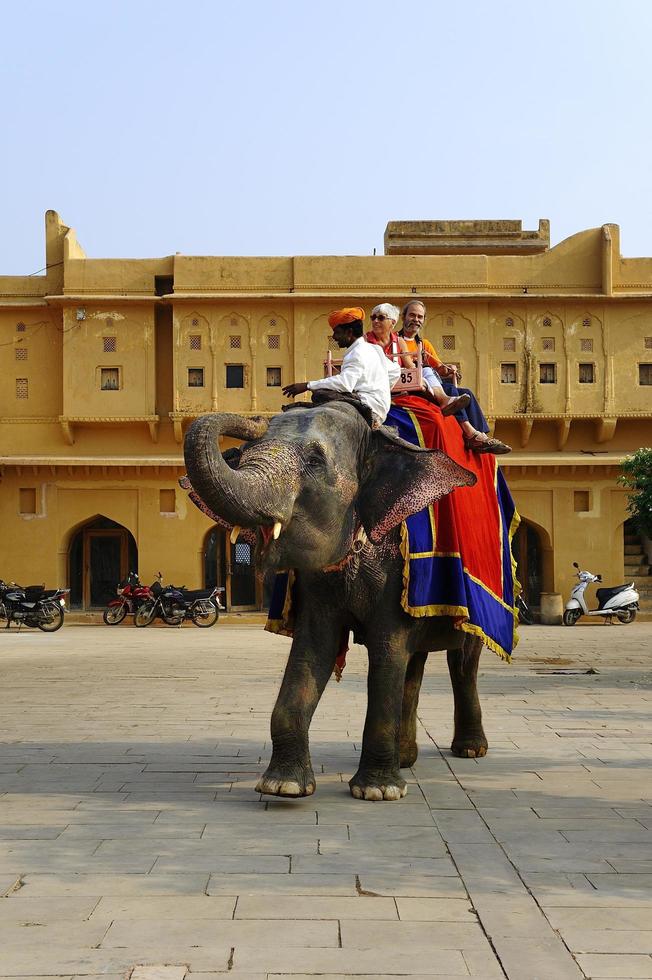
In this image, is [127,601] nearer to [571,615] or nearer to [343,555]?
[571,615]

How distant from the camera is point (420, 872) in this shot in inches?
176

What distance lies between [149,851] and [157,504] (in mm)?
24131

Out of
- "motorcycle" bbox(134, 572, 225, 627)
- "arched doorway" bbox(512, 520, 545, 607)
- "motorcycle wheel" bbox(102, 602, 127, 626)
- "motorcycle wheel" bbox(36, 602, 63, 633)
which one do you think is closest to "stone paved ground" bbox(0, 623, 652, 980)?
"motorcycle wheel" bbox(36, 602, 63, 633)

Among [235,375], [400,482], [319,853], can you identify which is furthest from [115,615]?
[319,853]

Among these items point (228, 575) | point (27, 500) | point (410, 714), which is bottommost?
point (228, 575)

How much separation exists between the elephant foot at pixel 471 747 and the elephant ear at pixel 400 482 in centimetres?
195

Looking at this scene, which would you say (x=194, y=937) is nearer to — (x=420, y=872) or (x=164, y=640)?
(x=420, y=872)

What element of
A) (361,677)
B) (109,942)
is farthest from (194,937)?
(361,677)

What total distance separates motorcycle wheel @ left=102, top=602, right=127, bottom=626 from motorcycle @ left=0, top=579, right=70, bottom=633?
8.74ft

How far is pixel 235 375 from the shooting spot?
1137 inches

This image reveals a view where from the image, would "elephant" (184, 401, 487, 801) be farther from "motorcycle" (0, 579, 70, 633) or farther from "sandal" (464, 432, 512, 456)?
"motorcycle" (0, 579, 70, 633)

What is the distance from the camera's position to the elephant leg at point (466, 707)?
24.1ft

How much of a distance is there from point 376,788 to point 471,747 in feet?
5.25

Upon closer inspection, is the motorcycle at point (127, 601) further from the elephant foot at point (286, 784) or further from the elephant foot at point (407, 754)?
the elephant foot at point (286, 784)
